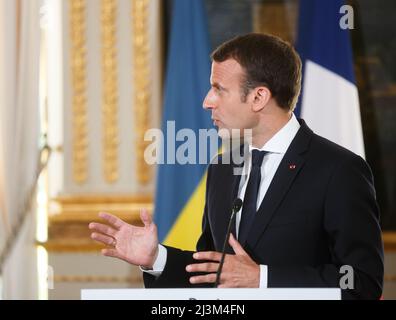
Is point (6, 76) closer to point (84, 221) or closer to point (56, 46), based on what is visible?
point (56, 46)

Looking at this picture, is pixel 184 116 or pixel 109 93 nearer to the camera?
pixel 184 116

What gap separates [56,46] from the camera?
4.16 metres

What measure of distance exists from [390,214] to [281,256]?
7.44 ft

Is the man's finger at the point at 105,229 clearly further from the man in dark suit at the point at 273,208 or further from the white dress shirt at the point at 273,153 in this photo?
the white dress shirt at the point at 273,153

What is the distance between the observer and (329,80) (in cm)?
375

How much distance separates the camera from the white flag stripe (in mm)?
3697

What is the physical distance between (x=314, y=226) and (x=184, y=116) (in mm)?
1890

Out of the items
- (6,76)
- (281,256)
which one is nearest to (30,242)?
(6,76)

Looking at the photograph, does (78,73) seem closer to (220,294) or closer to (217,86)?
(217,86)

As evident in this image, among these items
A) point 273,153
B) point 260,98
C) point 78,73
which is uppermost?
point 78,73

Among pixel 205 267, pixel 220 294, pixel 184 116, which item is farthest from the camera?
pixel 184 116

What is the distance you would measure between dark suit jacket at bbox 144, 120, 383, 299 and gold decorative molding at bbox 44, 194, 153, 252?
6.27ft

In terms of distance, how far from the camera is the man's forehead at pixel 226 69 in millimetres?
2207

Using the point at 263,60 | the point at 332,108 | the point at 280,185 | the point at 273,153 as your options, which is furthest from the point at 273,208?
the point at 332,108
